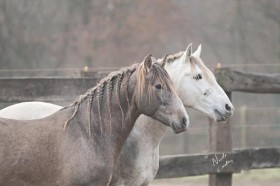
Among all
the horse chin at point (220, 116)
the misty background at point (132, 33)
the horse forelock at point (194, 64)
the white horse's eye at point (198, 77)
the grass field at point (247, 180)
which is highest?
the misty background at point (132, 33)

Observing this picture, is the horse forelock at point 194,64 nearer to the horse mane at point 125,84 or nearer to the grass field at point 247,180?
the horse mane at point 125,84

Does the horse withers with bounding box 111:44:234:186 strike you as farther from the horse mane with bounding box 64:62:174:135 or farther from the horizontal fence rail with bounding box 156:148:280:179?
the horizontal fence rail with bounding box 156:148:280:179

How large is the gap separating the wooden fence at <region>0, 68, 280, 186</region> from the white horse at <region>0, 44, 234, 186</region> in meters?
Result: 0.74

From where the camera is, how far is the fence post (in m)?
6.54

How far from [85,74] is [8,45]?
33.9 feet

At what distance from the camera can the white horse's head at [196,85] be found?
5223 millimetres

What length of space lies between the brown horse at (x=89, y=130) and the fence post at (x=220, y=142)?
88.4 inches

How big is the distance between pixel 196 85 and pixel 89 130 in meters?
1.29

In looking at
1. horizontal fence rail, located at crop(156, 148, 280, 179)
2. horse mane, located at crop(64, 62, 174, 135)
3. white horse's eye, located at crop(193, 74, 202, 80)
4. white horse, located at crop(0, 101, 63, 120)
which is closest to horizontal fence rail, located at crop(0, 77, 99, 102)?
white horse, located at crop(0, 101, 63, 120)

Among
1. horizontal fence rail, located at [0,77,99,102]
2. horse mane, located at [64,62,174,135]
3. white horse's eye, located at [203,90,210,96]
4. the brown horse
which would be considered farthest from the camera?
horizontal fence rail, located at [0,77,99,102]

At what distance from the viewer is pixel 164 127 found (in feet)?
17.0

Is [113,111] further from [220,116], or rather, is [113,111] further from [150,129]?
[220,116]

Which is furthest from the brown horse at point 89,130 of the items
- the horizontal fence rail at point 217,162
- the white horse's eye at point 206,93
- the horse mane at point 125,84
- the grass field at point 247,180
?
the grass field at point 247,180

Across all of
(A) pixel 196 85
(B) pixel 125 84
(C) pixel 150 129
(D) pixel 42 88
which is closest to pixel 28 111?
(D) pixel 42 88
